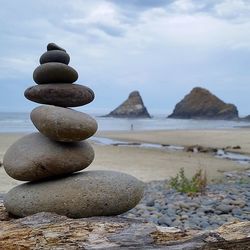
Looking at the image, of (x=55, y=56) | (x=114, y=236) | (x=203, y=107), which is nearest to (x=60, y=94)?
(x=55, y=56)

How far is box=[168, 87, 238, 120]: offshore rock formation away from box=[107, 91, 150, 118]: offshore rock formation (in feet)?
27.7

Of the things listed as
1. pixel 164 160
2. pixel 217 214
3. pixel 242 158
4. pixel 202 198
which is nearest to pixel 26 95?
pixel 217 214

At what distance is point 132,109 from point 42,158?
107 meters

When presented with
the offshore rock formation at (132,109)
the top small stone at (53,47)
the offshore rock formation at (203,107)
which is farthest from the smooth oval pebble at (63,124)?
the offshore rock formation at (132,109)

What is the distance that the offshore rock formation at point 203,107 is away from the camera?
99.6m

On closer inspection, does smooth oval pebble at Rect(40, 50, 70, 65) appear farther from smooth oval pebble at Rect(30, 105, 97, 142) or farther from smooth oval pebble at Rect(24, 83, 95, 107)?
smooth oval pebble at Rect(30, 105, 97, 142)

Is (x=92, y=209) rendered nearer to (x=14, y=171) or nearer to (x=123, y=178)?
(x=123, y=178)

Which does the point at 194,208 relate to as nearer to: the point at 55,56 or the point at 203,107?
the point at 55,56

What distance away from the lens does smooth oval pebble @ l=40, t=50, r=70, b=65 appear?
4.93 metres

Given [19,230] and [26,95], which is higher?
[26,95]

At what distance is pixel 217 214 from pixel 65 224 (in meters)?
5.12

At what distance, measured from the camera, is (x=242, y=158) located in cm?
2070

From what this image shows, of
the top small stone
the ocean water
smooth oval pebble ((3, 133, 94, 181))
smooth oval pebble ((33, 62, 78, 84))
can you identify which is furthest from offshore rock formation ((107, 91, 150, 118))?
smooth oval pebble ((3, 133, 94, 181))

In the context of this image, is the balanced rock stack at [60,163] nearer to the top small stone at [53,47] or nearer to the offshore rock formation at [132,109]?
the top small stone at [53,47]
